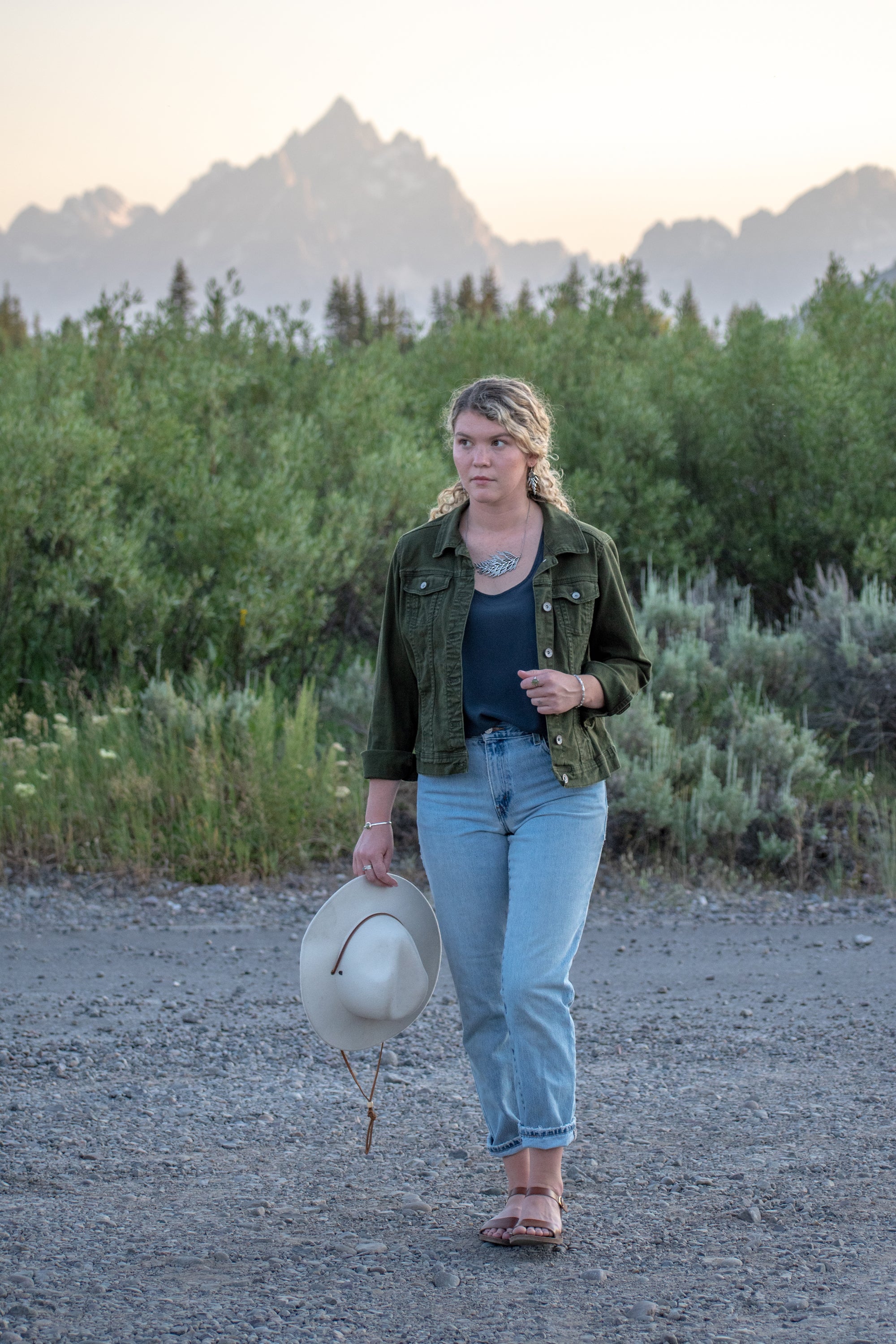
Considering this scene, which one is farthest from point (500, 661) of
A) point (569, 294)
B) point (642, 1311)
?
point (569, 294)

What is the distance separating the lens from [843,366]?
1305 cm

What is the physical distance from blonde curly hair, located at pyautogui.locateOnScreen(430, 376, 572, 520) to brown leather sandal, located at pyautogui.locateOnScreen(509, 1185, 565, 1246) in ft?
5.52

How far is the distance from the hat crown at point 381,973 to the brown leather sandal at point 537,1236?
1.74 feet

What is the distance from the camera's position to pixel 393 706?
3398 millimetres

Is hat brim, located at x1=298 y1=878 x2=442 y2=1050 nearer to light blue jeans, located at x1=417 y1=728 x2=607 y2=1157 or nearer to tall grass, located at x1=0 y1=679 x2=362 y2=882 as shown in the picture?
light blue jeans, located at x1=417 y1=728 x2=607 y2=1157

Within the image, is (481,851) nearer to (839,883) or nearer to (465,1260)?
(465,1260)

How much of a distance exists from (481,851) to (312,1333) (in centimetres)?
112

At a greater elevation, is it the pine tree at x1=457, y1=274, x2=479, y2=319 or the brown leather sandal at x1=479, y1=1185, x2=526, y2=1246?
the pine tree at x1=457, y1=274, x2=479, y2=319

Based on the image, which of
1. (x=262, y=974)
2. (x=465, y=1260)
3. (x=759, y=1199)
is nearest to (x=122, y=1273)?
(x=465, y=1260)

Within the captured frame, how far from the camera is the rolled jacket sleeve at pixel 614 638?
3.27m

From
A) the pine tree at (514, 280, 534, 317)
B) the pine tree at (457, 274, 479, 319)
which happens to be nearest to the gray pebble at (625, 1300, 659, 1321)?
the pine tree at (514, 280, 534, 317)

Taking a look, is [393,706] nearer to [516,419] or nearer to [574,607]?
[574,607]

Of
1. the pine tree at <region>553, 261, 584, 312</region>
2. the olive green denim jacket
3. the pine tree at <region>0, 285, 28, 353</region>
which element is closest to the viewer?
the olive green denim jacket

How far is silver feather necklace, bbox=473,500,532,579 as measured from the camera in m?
3.25
